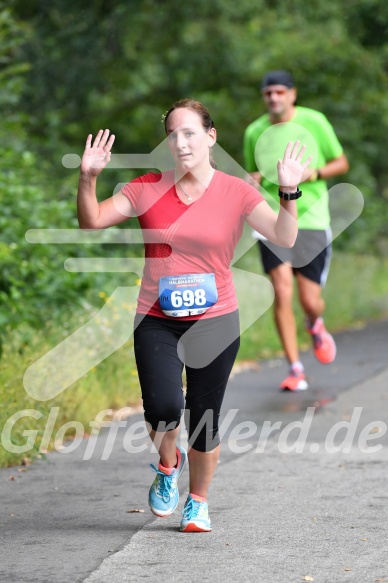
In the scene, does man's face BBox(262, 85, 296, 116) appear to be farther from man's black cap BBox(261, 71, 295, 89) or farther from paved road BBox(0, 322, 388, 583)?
paved road BBox(0, 322, 388, 583)

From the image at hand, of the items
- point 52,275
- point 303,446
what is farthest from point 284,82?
point 303,446

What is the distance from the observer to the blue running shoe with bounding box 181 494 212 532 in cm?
552

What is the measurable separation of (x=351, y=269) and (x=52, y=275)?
9.44m

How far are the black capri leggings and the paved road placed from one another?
48cm

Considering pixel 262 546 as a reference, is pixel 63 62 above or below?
above

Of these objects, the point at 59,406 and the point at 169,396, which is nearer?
the point at 169,396

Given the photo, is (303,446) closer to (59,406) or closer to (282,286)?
(59,406)

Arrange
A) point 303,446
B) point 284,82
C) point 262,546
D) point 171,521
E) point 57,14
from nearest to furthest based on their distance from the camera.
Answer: point 262,546, point 171,521, point 303,446, point 284,82, point 57,14

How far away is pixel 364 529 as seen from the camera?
18.0 feet

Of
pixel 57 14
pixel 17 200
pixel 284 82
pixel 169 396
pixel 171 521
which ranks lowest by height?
pixel 171 521

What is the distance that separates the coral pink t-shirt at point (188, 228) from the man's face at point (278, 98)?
4.25m

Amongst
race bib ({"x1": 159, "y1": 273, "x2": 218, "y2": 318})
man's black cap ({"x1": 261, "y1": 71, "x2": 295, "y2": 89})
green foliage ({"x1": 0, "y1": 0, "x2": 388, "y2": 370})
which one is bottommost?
race bib ({"x1": 159, "y1": 273, "x2": 218, "y2": 318})

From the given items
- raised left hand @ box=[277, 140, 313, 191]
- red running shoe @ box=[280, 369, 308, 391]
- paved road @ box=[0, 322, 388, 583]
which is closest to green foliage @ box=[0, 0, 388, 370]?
red running shoe @ box=[280, 369, 308, 391]

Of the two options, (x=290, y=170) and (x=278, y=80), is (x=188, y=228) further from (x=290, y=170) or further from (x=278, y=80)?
(x=278, y=80)
